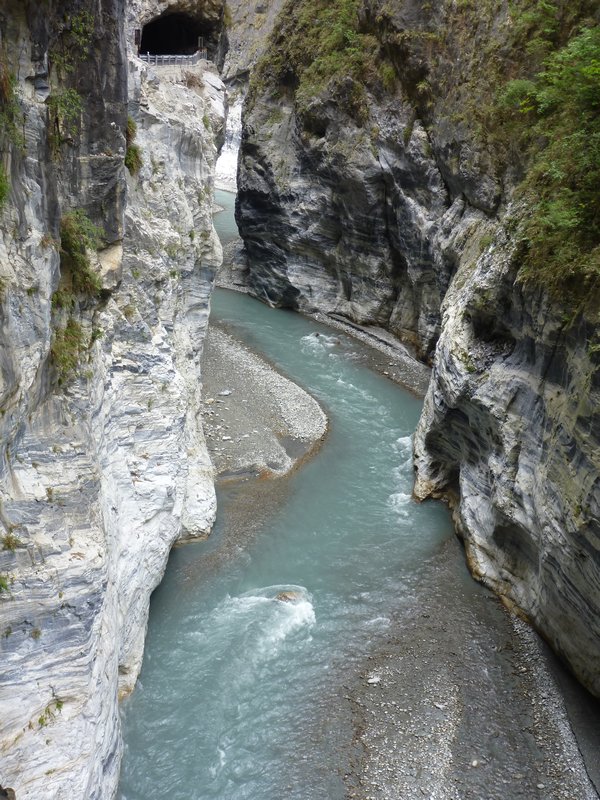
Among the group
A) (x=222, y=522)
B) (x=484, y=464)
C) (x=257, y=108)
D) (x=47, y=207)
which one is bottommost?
(x=222, y=522)

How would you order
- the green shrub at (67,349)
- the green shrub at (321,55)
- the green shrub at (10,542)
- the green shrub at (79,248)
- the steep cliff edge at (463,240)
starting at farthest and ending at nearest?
1. the green shrub at (321,55)
2. the steep cliff edge at (463,240)
3. the green shrub at (79,248)
4. the green shrub at (67,349)
5. the green shrub at (10,542)

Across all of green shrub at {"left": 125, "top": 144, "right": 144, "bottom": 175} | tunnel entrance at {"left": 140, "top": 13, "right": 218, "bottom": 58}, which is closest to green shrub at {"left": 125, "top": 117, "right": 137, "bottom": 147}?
green shrub at {"left": 125, "top": 144, "right": 144, "bottom": 175}

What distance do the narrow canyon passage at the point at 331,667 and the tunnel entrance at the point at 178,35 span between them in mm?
17765

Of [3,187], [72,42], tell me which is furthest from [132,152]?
[3,187]

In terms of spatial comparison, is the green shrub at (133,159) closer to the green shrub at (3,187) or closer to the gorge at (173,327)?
the gorge at (173,327)

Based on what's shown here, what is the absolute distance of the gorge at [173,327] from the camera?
23.9ft

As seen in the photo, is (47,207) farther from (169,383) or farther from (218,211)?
(218,211)

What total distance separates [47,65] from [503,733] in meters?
13.0

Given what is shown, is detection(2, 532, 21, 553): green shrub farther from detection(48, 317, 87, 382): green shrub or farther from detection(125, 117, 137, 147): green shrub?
detection(125, 117, 137, 147): green shrub

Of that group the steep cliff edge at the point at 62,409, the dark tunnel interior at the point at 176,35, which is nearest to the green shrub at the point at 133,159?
the steep cliff edge at the point at 62,409

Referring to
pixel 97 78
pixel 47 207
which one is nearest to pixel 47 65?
pixel 97 78

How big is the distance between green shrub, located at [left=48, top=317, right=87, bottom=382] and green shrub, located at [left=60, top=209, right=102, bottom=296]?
0.56m

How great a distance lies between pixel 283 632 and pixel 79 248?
9.03m

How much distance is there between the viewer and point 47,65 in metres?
6.95
